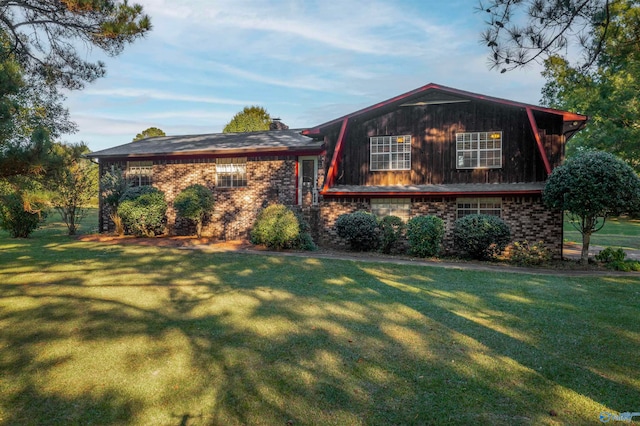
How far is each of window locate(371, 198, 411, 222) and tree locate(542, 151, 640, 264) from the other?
520 cm

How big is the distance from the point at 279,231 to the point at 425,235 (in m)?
5.15

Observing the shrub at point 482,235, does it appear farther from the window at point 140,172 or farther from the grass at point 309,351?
the window at point 140,172

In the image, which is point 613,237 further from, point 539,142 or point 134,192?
point 134,192

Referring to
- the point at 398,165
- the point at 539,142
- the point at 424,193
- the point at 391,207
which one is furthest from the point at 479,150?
the point at 391,207

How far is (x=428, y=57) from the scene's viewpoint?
12.4m

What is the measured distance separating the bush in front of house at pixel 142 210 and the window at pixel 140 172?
2.16 metres

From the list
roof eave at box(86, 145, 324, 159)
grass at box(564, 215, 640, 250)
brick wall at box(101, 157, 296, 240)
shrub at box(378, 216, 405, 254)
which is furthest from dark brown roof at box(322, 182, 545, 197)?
grass at box(564, 215, 640, 250)

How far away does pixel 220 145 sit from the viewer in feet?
63.1

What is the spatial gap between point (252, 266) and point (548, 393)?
8.13m

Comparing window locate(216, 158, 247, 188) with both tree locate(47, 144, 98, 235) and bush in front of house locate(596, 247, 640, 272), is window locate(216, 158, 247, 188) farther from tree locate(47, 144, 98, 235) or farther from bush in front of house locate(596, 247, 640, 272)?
bush in front of house locate(596, 247, 640, 272)

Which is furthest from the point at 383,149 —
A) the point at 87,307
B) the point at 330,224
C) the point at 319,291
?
the point at 87,307

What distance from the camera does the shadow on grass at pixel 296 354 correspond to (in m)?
3.62

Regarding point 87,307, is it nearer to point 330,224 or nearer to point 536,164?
point 330,224

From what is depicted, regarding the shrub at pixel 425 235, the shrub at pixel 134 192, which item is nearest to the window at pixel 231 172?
the shrub at pixel 134 192
